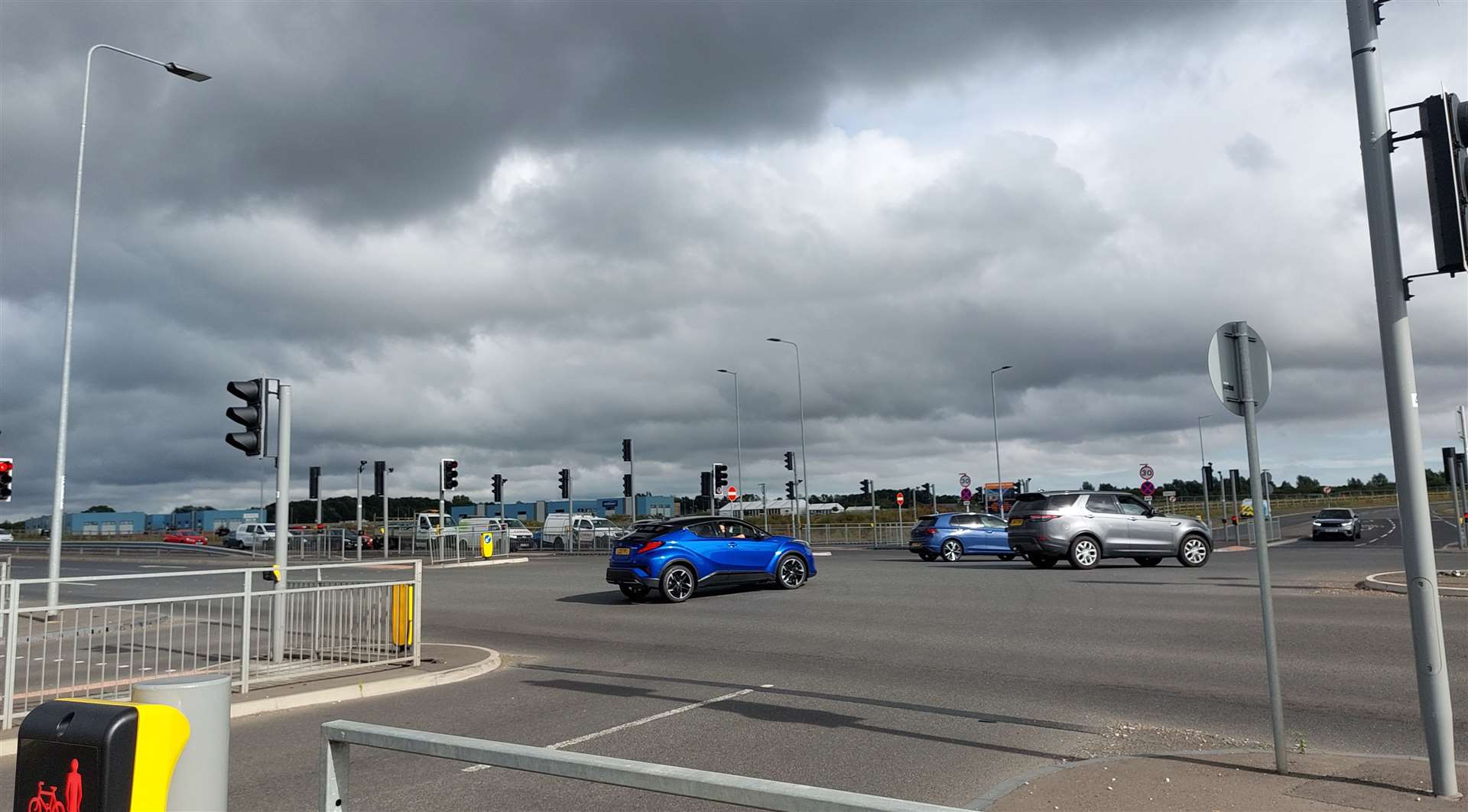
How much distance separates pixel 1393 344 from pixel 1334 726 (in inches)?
139

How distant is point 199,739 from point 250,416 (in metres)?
9.80

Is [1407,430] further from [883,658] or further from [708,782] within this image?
[883,658]

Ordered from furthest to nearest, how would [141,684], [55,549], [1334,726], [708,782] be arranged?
[55,549] → [1334,726] → [141,684] → [708,782]

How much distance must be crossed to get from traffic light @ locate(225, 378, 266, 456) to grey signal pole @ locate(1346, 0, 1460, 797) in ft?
36.9

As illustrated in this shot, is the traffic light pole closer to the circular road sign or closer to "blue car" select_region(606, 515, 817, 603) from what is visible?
"blue car" select_region(606, 515, 817, 603)

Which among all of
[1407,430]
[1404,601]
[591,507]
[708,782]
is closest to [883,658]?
[1407,430]

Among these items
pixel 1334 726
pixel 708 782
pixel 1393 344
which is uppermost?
pixel 1393 344

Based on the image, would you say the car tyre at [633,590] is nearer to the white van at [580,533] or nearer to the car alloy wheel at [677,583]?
the car alloy wheel at [677,583]

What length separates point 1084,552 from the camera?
2259 cm

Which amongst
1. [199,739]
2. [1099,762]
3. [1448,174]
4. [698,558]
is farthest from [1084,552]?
[199,739]

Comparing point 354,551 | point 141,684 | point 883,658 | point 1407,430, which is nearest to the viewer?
point 141,684

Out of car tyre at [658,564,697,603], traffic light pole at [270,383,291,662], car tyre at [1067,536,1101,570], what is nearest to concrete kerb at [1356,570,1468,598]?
car tyre at [1067,536,1101,570]

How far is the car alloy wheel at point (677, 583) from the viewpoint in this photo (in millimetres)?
18141

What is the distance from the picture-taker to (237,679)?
32.7 feet
